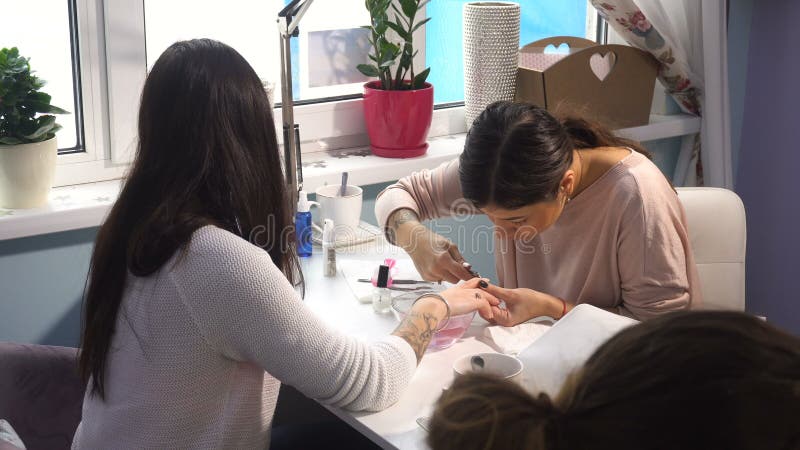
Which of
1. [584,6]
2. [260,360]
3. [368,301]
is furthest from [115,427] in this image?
[584,6]

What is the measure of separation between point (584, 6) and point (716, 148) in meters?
0.62

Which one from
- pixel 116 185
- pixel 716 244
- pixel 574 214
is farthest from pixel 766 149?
pixel 116 185

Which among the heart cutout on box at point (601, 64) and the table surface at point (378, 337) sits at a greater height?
the heart cutout on box at point (601, 64)

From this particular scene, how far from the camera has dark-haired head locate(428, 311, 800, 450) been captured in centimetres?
58

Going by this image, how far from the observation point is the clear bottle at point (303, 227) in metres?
2.07

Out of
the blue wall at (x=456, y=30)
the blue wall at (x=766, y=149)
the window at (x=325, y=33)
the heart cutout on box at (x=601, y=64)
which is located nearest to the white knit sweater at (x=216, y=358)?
the window at (x=325, y=33)

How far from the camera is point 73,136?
2.26 meters

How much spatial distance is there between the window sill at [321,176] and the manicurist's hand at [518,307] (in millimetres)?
775

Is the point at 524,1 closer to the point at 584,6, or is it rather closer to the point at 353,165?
the point at 584,6

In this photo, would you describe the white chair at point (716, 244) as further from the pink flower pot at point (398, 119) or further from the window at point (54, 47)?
the window at point (54, 47)

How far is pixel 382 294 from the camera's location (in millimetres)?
1805

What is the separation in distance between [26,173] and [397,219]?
2.61ft

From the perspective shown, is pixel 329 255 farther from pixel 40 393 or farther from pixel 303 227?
pixel 40 393

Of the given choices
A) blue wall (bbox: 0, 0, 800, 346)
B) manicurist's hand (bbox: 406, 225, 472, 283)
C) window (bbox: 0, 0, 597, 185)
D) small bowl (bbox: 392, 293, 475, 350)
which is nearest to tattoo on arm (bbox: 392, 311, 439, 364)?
small bowl (bbox: 392, 293, 475, 350)
